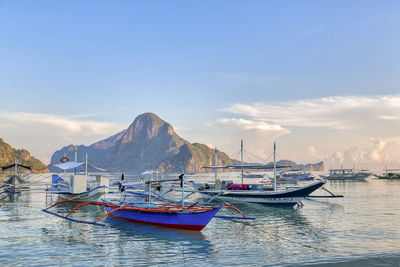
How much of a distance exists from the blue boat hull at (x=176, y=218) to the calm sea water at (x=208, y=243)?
1.93 ft

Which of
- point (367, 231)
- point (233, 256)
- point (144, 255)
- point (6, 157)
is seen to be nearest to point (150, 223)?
point (144, 255)

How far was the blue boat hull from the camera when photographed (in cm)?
1928

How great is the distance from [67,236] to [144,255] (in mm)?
6791

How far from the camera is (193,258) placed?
14.1 m

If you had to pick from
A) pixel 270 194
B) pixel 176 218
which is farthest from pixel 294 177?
pixel 176 218

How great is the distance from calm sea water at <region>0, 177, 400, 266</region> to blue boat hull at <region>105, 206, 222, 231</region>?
59 centimetres

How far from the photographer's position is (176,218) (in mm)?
20031

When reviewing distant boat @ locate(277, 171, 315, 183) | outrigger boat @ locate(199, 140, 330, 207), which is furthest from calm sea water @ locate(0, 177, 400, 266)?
distant boat @ locate(277, 171, 315, 183)

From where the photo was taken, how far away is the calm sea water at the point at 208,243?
13.8 meters

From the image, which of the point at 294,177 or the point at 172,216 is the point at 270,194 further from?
the point at 294,177

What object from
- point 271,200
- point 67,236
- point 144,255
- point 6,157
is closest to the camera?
point 144,255

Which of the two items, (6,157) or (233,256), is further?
(6,157)

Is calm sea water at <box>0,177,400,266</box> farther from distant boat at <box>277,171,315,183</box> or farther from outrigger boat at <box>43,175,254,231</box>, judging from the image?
distant boat at <box>277,171,315,183</box>

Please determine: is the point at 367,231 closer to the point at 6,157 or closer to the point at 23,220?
the point at 23,220
